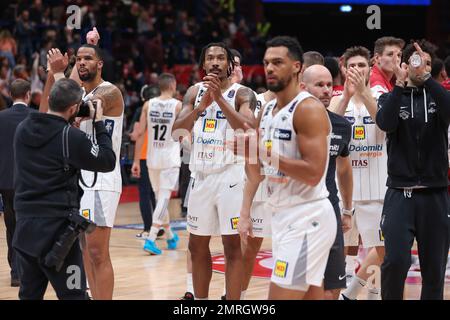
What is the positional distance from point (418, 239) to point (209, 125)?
2072 mm

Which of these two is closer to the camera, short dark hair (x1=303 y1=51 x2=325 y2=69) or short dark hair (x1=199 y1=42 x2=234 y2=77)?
short dark hair (x1=199 y1=42 x2=234 y2=77)

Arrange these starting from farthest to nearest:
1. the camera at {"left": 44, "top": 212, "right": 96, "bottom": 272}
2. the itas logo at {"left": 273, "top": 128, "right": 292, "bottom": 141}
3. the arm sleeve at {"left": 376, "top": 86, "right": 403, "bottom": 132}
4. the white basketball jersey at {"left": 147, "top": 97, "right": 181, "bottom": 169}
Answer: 1. the white basketball jersey at {"left": 147, "top": 97, "right": 181, "bottom": 169}
2. the arm sleeve at {"left": 376, "top": 86, "right": 403, "bottom": 132}
3. the camera at {"left": 44, "top": 212, "right": 96, "bottom": 272}
4. the itas logo at {"left": 273, "top": 128, "right": 292, "bottom": 141}

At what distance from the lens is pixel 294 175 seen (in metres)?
5.32

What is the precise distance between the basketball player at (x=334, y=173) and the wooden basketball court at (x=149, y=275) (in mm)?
1893

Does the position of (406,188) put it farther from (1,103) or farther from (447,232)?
(1,103)

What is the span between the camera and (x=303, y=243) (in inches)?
211

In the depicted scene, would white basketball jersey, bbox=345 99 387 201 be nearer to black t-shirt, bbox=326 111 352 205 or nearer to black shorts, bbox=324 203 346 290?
black t-shirt, bbox=326 111 352 205

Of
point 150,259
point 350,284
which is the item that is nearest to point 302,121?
point 350,284

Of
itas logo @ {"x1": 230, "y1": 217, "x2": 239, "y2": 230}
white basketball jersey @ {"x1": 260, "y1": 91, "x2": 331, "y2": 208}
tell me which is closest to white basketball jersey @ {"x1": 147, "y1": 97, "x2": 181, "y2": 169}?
itas logo @ {"x1": 230, "y1": 217, "x2": 239, "y2": 230}

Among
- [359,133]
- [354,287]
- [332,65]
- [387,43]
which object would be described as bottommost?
[354,287]

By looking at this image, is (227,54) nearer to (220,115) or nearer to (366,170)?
(220,115)

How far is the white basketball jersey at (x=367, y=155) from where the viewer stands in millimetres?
7754

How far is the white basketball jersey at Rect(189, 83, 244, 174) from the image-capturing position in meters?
7.40

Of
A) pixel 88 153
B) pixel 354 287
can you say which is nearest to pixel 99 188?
pixel 88 153
